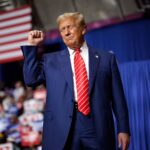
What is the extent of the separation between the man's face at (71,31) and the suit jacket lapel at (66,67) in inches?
2.8

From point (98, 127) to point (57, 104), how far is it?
0.72 feet

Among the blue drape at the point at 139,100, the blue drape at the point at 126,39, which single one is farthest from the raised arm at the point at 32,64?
the blue drape at the point at 126,39

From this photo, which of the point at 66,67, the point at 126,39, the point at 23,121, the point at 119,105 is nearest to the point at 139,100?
the point at 119,105

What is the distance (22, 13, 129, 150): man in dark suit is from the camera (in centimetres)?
182

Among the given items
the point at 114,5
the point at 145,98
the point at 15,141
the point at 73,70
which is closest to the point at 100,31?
the point at 114,5

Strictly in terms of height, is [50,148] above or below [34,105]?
above

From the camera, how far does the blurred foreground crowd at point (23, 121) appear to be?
5.34 meters

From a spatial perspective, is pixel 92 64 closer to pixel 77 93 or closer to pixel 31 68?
pixel 77 93

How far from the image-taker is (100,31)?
25.1ft

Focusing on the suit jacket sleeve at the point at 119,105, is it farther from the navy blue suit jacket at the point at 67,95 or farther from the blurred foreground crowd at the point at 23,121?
the blurred foreground crowd at the point at 23,121

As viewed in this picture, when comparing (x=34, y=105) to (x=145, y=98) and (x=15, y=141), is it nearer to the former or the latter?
(x=15, y=141)

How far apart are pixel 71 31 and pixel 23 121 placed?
12.5ft

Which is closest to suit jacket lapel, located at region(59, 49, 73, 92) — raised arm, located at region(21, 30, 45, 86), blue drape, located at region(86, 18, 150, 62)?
raised arm, located at region(21, 30, 45, 86)

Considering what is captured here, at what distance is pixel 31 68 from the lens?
1.86 meters
